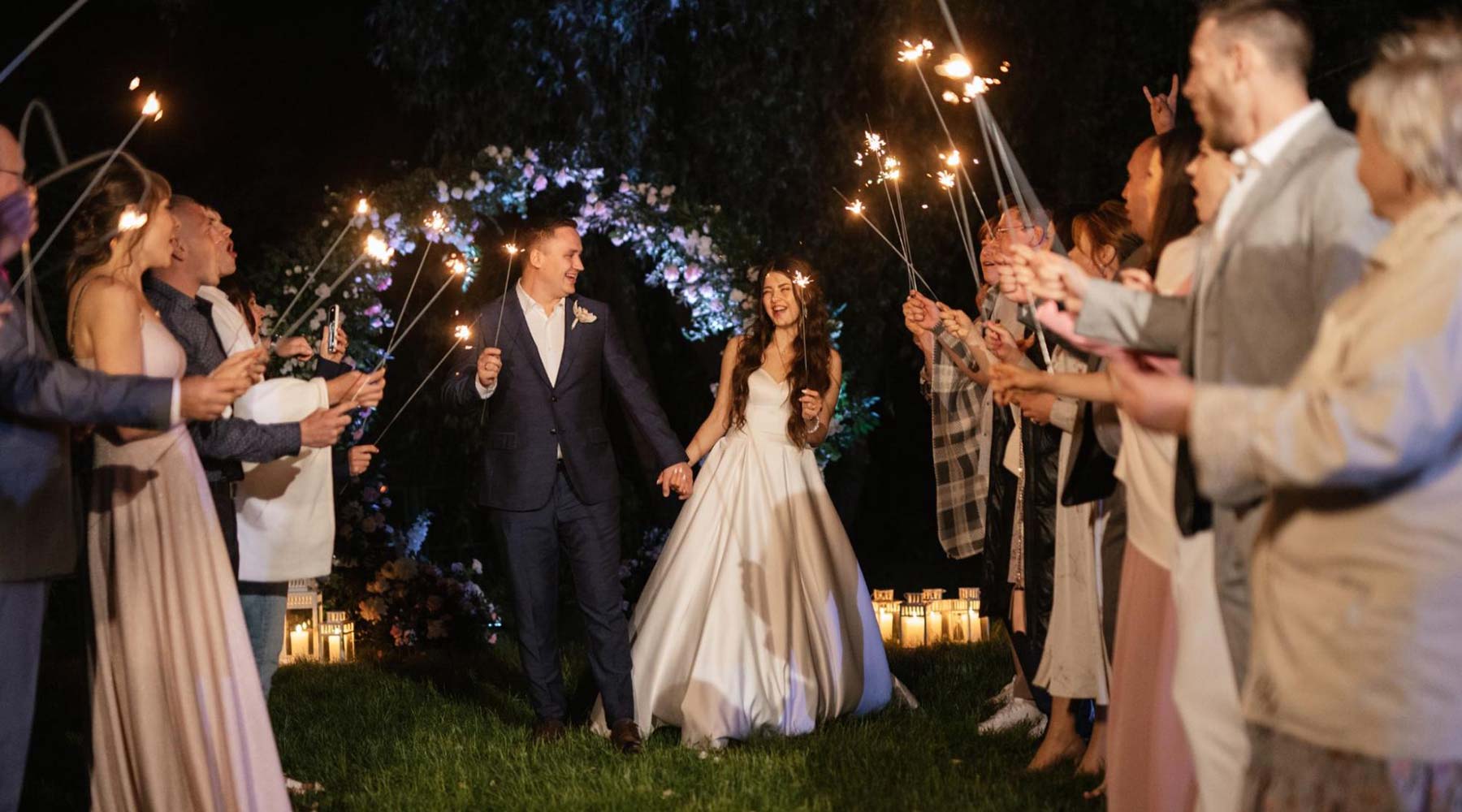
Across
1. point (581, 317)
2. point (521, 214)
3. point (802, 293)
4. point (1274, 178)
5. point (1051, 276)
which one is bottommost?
point (1051, 276)

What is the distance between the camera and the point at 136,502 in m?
3.98

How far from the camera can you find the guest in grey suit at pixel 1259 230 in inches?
102

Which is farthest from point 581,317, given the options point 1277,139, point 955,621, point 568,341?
point 1277,139

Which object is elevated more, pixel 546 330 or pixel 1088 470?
pixel 546 330

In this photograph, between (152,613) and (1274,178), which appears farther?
(152,613)

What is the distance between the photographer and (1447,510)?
6.97ft

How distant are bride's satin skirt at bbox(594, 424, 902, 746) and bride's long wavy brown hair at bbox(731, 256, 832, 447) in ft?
0.76

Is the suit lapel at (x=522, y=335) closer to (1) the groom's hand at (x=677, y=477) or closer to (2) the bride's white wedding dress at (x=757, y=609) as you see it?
(1) the groom's hand at (x=677, y=477)

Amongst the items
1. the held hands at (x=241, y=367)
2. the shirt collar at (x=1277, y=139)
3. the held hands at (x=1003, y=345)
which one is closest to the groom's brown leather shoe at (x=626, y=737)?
the held hands at (x=1003, y=345)

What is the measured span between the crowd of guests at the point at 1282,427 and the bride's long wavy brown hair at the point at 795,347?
2.49m

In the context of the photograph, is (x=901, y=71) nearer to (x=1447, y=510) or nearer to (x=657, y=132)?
(x=657, y=132)

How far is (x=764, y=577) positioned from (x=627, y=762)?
1.15 m

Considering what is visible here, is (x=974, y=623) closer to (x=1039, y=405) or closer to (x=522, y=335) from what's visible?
(x=522, y=335)

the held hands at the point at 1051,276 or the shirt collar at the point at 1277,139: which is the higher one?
the shirt collar at the point at 1277,139
